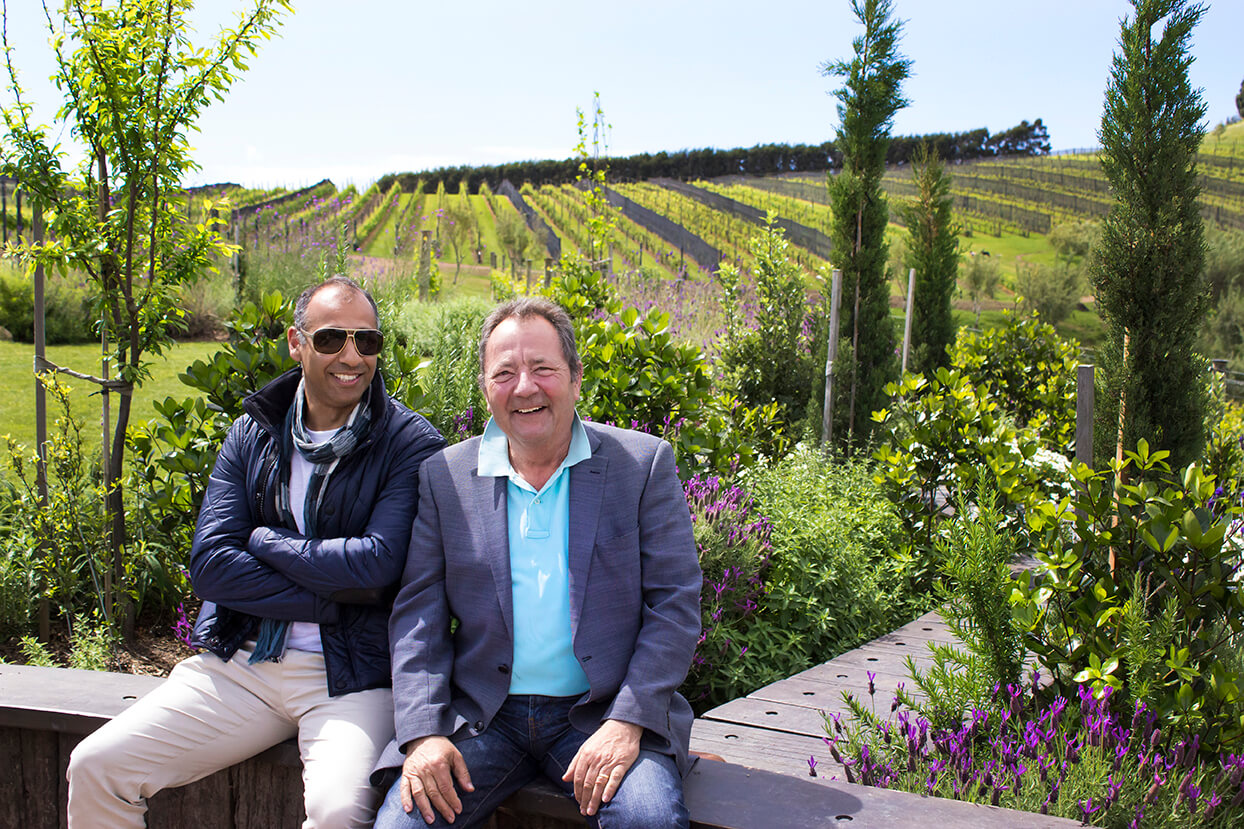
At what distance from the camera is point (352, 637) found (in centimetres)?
215

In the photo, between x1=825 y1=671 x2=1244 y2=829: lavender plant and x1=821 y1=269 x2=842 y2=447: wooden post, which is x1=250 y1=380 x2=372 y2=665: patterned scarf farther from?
x1=821 y1=269 x2=842 y2=447: wooden post

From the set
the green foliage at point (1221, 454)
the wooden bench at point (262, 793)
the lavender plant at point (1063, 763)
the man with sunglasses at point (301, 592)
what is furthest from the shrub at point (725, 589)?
the green foliage at point (1221, 454)

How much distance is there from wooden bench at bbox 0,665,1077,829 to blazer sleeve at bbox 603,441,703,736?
0.21 metres

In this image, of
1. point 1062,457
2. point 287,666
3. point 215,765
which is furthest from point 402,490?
point 1062,457

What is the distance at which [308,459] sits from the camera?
2.22 metres

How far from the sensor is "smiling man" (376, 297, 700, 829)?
1826 millimetres

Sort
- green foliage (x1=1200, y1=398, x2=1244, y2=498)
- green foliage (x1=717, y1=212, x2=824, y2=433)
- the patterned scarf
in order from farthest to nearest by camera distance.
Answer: green foliage (x1=717, y1=212, x2=824, y2=433), green foliage (x1=1200, y1=398, x2=1244, y2=498), the patterned scarf

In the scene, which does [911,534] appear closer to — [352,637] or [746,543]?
[746,543]

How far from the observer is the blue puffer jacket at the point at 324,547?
6.84 feet

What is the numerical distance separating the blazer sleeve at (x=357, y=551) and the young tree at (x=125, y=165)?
144 cm

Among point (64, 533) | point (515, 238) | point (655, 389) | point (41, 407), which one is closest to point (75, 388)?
point (41, 407)

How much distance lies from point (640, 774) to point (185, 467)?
2.33 meters

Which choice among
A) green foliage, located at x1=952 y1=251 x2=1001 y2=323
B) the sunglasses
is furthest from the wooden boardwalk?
green foliage, located at x1=952 y1=251 x2=1001 y2=323

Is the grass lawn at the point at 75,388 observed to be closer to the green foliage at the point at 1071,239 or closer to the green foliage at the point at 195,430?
the green foliage at the point at 195,430
